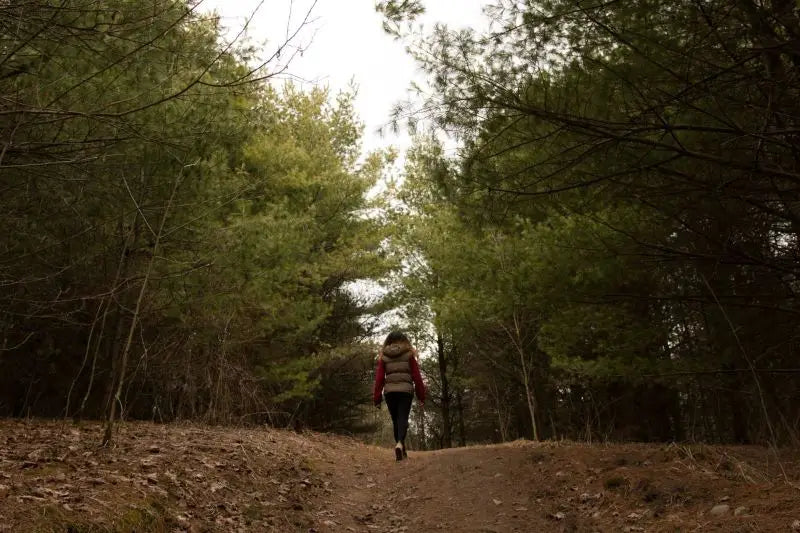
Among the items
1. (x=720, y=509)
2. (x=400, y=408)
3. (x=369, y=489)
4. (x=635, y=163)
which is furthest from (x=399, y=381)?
(x=720, y=509)

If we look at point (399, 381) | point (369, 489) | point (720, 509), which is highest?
point (399, 381)

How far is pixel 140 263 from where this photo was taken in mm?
8773

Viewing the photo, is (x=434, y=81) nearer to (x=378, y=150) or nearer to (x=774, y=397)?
(x=774, y=397)

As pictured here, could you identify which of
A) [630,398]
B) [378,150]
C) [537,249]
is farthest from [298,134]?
[630,398]

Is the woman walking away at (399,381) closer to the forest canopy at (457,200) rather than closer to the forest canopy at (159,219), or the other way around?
the forest canopy at (457,200)

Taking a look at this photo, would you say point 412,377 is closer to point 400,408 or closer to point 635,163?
point 400,408

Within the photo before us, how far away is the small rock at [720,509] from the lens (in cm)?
392

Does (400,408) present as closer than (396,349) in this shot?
Yes

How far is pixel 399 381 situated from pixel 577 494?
3.79 m

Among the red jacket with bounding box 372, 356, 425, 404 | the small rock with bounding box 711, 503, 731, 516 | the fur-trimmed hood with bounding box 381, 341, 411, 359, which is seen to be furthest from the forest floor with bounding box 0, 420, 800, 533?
the fur-trimmed hood with bounding box 381, 341, 411, 359

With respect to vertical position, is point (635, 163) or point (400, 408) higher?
point (635, 163)

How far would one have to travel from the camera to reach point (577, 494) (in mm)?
5270

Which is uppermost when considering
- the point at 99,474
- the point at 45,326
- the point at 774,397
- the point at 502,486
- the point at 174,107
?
the point at 174,107

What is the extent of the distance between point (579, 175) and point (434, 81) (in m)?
1.80
